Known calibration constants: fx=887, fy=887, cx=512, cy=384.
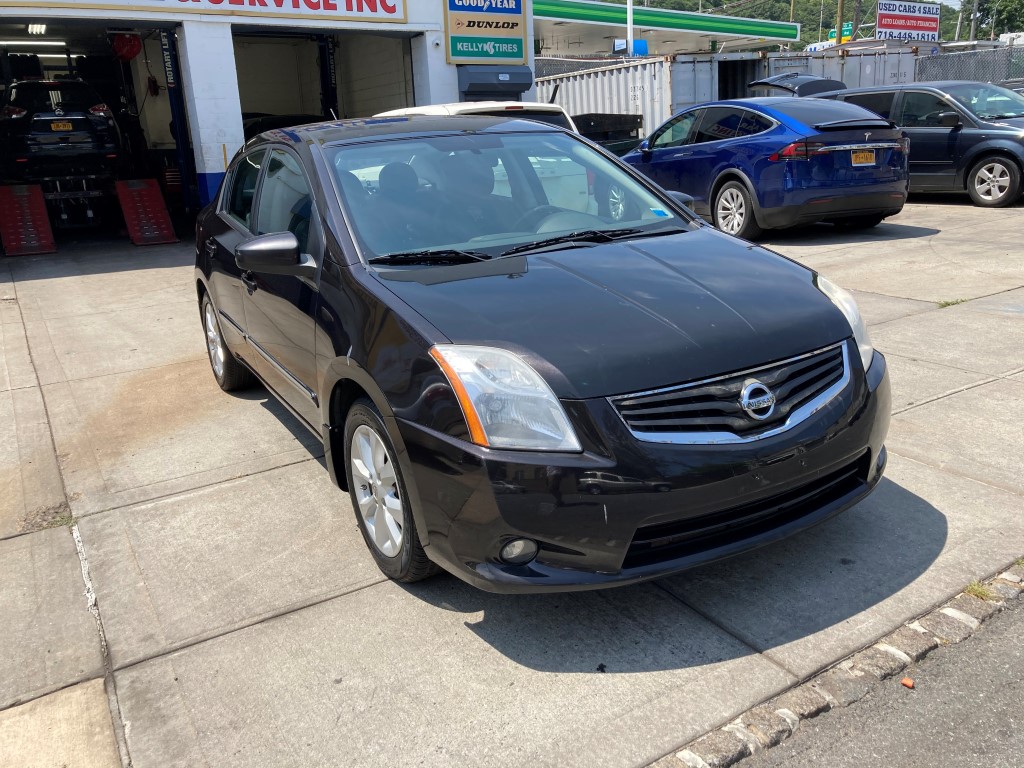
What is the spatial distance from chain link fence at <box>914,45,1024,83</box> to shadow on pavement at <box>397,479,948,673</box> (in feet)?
72.8

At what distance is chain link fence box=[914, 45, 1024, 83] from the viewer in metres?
21.6

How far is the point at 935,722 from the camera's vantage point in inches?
98.7

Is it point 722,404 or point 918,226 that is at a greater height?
point 722,404

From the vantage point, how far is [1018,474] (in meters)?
3.97

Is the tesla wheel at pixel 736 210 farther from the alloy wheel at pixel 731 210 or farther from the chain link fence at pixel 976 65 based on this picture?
the chain link fence at pixel 976 65

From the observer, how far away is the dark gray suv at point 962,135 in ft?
37.8

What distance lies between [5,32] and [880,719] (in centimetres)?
2039

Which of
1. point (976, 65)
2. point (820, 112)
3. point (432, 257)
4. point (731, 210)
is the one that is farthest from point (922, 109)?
point (976, 65)

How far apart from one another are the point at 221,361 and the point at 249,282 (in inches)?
57.2

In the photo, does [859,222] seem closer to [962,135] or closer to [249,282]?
[962,135]

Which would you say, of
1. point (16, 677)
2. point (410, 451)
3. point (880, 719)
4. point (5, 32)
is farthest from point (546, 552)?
point (5, 32)

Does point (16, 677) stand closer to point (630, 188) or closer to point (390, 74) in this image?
point (630, 188)

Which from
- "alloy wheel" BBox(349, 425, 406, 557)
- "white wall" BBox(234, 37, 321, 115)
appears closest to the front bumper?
"alloy wheel" BBox(349, 425, 406, 557)

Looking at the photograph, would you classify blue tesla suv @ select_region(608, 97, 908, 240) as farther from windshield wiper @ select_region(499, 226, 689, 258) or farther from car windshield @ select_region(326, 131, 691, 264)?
windshield wiper @ select_region(499, 226, 689, 258)
